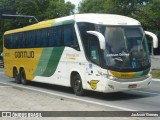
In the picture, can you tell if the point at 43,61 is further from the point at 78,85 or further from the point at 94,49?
the point at 94,49

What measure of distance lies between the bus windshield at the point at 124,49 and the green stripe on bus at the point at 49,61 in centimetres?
328

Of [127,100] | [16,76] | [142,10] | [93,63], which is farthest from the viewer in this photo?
[142,10]

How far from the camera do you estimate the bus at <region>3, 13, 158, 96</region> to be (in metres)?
14.5

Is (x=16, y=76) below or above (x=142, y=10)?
below

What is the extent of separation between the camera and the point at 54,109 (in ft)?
37.6

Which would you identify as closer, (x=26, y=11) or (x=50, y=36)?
(x=50, y=36)

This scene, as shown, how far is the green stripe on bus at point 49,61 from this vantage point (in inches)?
708

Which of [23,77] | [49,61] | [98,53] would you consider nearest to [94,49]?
[98,53]

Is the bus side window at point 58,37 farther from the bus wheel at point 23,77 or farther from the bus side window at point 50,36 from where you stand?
the bus wheel at point 23,77

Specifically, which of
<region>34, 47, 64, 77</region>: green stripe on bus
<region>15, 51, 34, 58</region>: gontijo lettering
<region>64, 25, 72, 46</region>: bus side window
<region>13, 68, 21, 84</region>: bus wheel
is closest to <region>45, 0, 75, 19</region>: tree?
<region>13, 68, 21, 84</region>: bus wheel

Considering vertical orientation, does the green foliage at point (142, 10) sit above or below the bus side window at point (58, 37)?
above

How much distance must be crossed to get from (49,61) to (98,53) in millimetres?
→ 4632

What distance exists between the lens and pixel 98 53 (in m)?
14.7

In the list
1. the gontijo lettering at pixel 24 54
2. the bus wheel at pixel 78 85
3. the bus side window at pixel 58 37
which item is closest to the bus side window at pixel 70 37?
the bus side window at pixel 58 37
